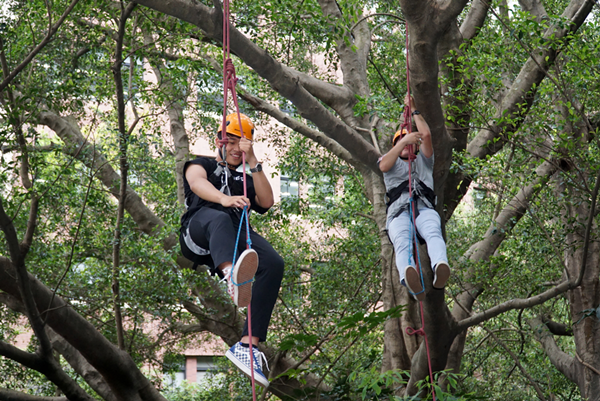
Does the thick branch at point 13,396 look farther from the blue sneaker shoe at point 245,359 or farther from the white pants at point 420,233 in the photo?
the white pants at point 420,233


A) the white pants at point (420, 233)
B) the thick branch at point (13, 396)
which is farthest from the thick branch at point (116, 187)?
the white pants at point (420, 233)

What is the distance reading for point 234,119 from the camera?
382cm

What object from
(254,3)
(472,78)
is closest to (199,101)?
(254,3)

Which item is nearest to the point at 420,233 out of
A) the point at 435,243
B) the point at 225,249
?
the point at 435,243

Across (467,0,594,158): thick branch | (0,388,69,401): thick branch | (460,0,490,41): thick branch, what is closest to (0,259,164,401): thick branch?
(0,388,69,401): thick branch

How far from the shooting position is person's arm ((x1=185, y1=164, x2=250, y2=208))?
321 centimetres

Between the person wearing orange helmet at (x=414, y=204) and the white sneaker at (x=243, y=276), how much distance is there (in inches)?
49.4

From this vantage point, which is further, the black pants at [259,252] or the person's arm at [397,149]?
the person's arm at [397,149]

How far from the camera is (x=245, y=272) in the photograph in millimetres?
2990

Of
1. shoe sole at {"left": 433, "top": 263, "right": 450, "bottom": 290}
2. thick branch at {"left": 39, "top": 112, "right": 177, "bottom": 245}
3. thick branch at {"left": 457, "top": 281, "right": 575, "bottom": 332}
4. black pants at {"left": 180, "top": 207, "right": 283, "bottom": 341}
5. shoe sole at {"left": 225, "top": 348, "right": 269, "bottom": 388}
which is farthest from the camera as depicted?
thick branch at {"left": 39, "top": 112, "right": 177, "bottom": 245}

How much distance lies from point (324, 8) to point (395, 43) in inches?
77.3

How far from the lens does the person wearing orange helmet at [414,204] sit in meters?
3.94

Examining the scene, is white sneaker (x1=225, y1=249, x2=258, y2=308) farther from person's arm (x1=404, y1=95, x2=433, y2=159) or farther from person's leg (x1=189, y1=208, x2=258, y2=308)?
person's arm (x1=404, y1=95, x2=433, y2=159)

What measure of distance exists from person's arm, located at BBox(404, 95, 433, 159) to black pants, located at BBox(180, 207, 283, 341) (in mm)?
1412
